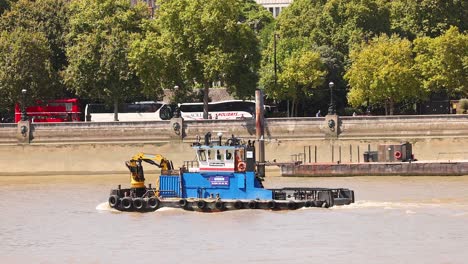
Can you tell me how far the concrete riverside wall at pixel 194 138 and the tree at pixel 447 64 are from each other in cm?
890

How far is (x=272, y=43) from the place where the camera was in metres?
135

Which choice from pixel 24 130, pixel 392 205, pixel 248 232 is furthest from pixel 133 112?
pixel 248 232

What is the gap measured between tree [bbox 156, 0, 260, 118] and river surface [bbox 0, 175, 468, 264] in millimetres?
33413

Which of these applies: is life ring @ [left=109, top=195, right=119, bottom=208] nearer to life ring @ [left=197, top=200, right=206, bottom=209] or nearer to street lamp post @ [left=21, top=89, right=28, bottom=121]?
life ring @ [left=197, top=200, right=206, bottom=209]

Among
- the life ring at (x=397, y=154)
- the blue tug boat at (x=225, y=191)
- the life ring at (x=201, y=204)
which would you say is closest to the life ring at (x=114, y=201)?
the blue tug boat at (x=225, y=191)

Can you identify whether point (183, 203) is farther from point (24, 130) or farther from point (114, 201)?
point (24, 130)

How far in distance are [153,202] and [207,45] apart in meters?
43.8

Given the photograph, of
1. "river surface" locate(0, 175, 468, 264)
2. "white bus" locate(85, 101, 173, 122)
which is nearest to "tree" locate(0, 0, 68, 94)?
"white bus" locate(85, 101, 173, 122)

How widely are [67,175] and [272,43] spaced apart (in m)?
31.3

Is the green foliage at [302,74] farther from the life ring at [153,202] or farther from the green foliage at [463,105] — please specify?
the life ring at [153,202]

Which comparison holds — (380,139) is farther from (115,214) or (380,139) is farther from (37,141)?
(115,214)

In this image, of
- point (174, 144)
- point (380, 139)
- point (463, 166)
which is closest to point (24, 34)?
point (174, 144)

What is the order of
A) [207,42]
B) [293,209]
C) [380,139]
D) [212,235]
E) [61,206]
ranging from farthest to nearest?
[207,42] → [380,139] → [61,206] → [293,209] → [212,235]

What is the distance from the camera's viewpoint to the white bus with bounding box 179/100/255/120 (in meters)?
126
